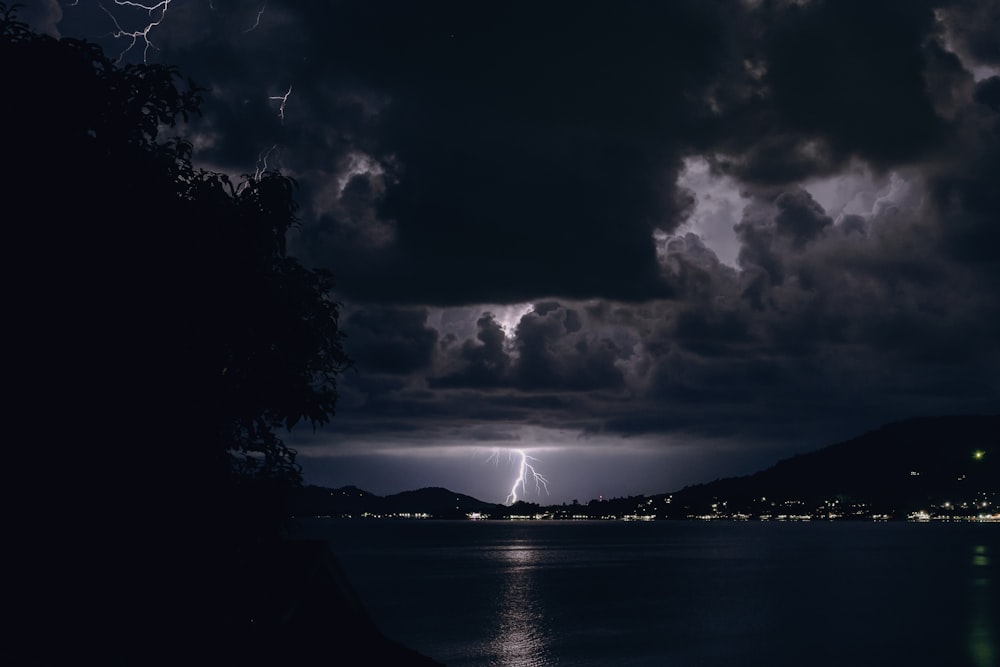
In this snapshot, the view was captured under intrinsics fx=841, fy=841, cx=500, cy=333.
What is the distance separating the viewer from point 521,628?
80250 millimetres

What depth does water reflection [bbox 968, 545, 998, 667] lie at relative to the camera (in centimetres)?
6575

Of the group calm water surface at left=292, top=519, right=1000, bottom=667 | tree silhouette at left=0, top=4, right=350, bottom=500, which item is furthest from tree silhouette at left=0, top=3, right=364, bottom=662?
calm water surface at left=292, top=519, right=1000, bottom=667

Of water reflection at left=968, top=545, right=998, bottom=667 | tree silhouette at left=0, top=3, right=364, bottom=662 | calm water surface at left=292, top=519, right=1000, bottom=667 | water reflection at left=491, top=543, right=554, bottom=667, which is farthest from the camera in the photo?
calm water surface at left=292, top=519, right=1000, bottom=667

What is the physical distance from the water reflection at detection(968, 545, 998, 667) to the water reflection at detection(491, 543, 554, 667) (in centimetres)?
3332

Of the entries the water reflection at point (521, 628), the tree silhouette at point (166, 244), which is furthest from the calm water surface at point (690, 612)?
the tree silhouette at point (166, 244)

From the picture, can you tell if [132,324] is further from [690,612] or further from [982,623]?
[982,623]

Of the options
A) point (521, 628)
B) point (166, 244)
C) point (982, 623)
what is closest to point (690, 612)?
point (521, 628)

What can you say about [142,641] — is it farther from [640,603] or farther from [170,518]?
[640,603]

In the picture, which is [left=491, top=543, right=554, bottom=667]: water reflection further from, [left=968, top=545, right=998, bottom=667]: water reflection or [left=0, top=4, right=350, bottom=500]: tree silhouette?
[left=0, top=4, right=350, bottom=500]: tree silhouette

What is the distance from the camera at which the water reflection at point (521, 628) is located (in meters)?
65.0

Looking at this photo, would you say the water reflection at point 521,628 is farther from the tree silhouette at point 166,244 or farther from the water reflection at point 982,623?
the tree silhouette at point 166,244

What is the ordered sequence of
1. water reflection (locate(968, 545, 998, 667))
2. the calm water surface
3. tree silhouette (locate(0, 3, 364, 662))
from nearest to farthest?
tree silhouette (locate(0, 3, 364, 662)) → water reflection (locate(968, 545, 998, 667)) → the calm water surface

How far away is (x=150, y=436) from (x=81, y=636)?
12.1ft

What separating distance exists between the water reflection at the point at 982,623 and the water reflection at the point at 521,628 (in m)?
33.3
